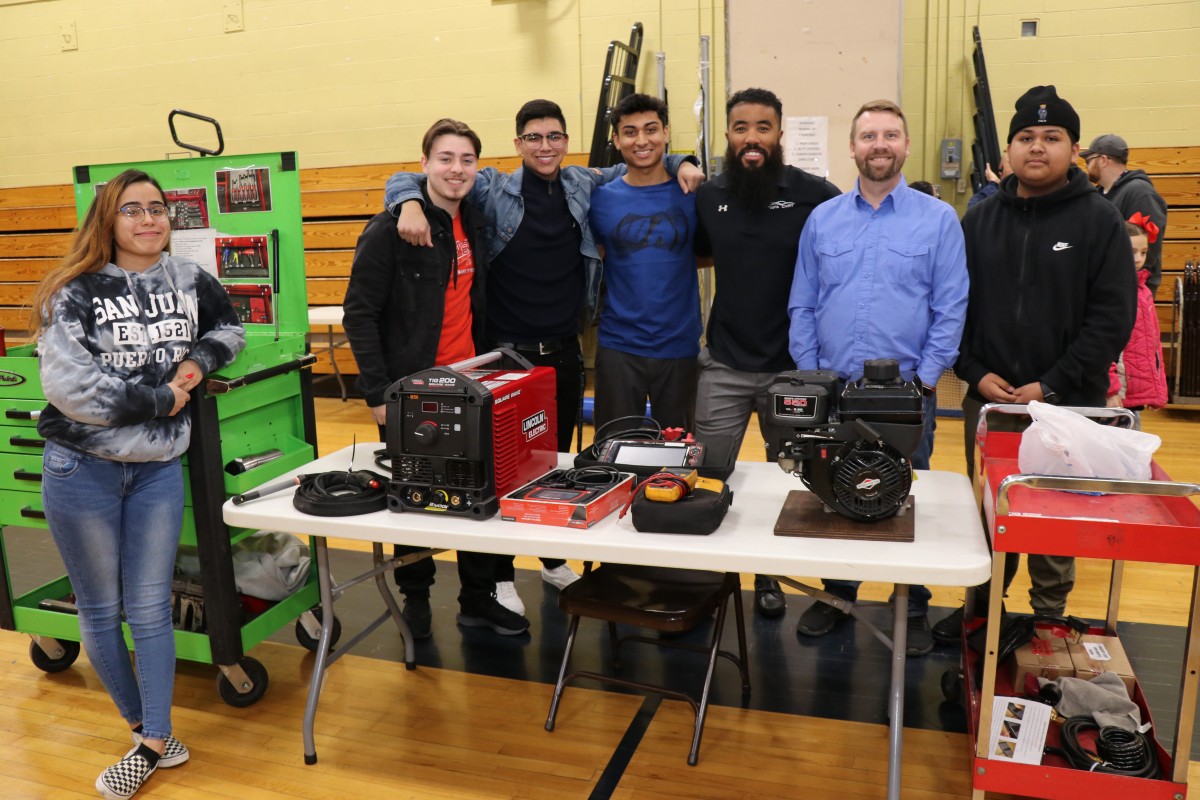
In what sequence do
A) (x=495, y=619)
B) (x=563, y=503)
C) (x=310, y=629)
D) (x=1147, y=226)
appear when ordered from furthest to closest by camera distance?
(x=1147, y=226) → (x=495, y=619) → (x=310, y=629) → (x=563, y=503)

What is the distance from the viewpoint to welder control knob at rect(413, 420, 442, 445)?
2238 mm

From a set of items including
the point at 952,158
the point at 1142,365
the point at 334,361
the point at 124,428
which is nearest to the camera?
the point at 124,428

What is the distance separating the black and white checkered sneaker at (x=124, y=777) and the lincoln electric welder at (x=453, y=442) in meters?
0.97

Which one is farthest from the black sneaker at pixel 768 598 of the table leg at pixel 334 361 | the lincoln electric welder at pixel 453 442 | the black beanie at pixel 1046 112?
the table leg at pixel 334 361

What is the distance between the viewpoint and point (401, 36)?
7.40 metres

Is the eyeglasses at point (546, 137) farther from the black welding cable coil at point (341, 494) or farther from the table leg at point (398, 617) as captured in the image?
the table leg at point (398, 617)

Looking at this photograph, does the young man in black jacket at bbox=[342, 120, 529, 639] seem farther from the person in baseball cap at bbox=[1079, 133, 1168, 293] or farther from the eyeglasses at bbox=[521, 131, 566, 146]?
the person in baseball cap at bbox=[1079, 133, 1168, 293]

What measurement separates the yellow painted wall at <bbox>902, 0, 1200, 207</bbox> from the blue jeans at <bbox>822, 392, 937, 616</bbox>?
427 centimetres

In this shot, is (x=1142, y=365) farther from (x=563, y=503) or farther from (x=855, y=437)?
(x=563, y=503)

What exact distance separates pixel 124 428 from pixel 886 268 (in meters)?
2.15

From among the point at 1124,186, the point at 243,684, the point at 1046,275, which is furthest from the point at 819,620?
the point at 1124,186

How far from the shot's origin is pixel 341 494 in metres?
2.36

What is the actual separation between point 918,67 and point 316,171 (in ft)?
15.6

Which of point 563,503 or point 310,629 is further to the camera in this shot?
point 310,629
